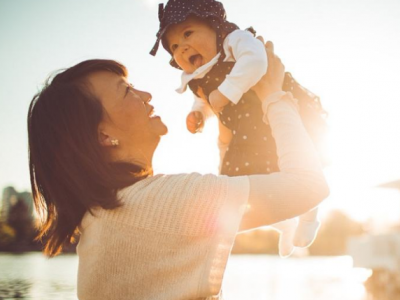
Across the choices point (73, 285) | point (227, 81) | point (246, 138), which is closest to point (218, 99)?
point (227, 81)

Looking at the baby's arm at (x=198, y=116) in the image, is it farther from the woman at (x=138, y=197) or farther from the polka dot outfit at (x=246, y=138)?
the woman at (x=138, y=197)

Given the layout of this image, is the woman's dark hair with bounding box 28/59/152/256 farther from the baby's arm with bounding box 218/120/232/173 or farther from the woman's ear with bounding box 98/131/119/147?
the baby's arm with bounding box 218/120/232/173

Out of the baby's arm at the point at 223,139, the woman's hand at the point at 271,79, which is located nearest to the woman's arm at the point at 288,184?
the woman's hand at the point at 271,79

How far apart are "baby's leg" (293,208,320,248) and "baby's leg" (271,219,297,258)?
0.08m

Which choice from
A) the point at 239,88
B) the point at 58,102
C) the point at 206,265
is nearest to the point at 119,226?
the point at 206,265

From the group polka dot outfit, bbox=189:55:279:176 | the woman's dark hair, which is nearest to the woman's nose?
the woman's dark hair

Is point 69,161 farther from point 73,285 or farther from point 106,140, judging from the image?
point 73,285

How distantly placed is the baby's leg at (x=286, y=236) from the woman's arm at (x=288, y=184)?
894 millimetres

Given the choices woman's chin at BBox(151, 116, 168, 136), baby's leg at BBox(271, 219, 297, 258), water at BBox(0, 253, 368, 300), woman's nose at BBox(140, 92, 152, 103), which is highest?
woman's nose at BBox(140, 92, 152, 103)

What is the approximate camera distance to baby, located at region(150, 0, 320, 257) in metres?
1.66

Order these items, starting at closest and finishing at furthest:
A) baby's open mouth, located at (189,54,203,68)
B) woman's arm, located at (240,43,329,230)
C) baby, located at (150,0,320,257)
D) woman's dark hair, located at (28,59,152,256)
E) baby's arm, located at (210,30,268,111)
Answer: woman's arm, located at (240,43,329,230) < woman's dark hair, located at (28,59,152,256) < baby's arm, located at (210,30,268,111) < baby, located at (150,0,320,257) < baby's open mouth, located at (189,54,203,68)

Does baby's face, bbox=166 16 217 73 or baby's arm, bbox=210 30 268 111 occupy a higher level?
baby's face, bbox=166 16 217 73

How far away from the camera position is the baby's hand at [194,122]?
2.05 meters

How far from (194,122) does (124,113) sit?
69 cm
